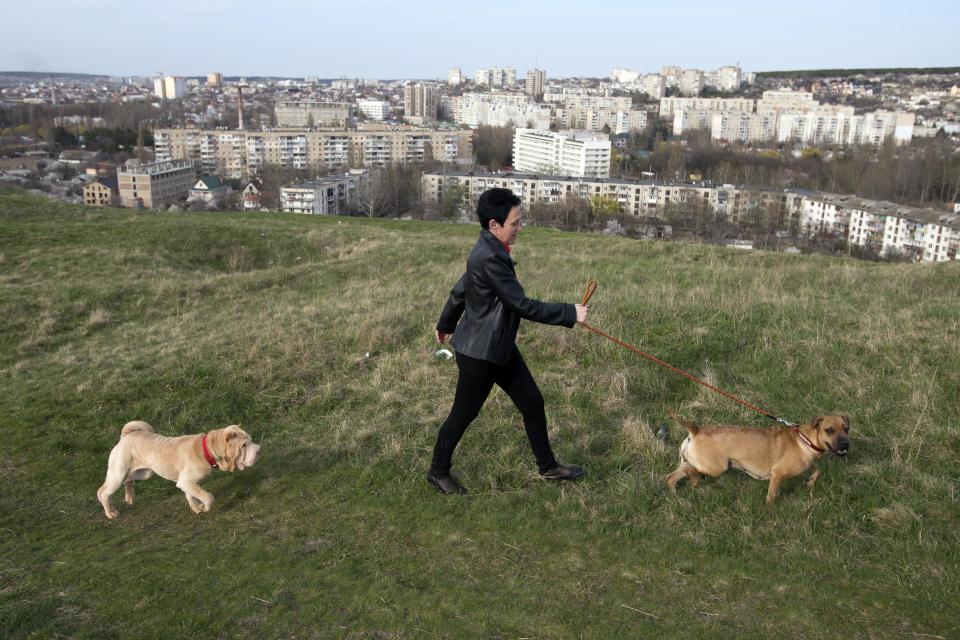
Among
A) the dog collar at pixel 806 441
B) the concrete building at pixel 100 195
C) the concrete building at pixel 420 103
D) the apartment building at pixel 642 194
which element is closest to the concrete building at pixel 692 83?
the concrete building at pixel 420 103

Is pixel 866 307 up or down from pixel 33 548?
up

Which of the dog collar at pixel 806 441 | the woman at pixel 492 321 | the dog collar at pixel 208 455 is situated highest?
the woman at pixel 492 321

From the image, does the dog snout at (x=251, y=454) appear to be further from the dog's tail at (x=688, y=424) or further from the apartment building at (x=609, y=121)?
the apartment building at (x=609, y=121)

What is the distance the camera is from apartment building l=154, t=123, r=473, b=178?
82.9 meters

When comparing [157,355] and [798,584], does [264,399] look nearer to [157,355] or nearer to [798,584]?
[157,355]

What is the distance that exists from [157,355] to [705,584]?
6.02 metres

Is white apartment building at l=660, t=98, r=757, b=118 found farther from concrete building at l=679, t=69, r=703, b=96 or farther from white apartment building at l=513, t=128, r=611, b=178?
white apartment building at l=513, t=128, r=611, b=178

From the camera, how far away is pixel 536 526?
4.01m

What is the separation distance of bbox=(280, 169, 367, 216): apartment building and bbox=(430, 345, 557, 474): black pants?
43.1 m

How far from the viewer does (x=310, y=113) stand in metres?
131

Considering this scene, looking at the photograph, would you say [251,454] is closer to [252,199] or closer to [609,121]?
[252,199]

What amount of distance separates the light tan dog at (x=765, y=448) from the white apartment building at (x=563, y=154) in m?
72.1

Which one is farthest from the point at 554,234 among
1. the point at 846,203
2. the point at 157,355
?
the point at 846,203

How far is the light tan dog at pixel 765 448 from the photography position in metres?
4.04
